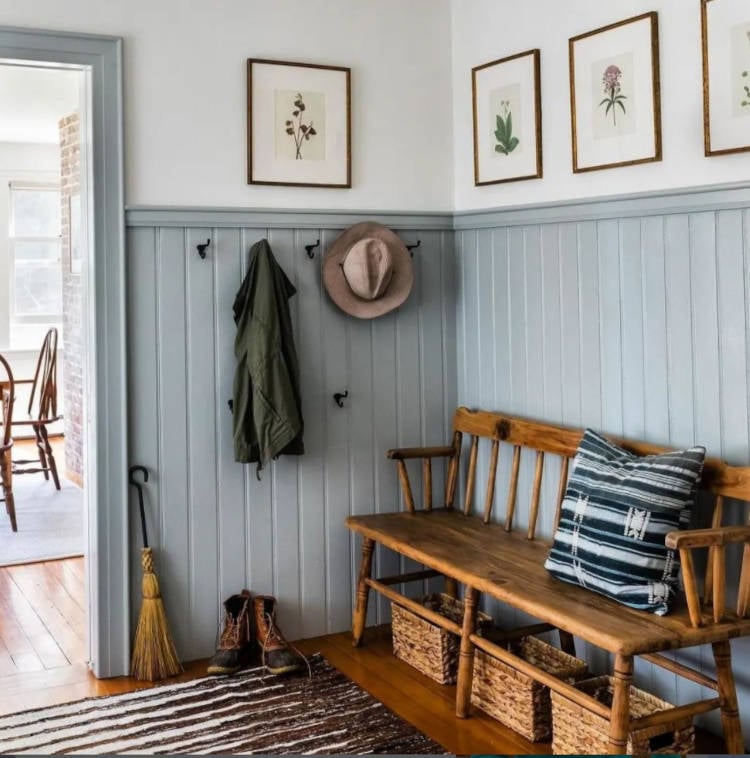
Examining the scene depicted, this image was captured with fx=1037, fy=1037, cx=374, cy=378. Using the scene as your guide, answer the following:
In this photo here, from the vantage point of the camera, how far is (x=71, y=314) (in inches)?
284

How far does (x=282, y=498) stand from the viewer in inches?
153

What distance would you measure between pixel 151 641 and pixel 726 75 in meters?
2.55

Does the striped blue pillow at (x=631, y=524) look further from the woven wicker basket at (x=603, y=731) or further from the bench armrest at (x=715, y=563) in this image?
the woven wicker basket at (x=603, y=731)

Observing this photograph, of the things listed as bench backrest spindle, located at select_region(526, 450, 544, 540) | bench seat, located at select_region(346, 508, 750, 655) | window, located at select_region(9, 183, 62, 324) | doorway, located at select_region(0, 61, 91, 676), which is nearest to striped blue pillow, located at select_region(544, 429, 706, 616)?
bench seat, located at select_region(346, 508, 750, 655)

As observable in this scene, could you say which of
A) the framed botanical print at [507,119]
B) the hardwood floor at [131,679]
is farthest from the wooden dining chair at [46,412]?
the framed botanical print at [507,119]

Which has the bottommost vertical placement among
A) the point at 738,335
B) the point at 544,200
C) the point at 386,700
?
the point at 386,700

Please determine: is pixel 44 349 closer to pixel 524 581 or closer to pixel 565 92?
pixel 565 92

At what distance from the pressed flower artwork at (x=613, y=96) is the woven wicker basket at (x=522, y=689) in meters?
1.67

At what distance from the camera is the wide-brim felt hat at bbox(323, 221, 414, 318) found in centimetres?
381

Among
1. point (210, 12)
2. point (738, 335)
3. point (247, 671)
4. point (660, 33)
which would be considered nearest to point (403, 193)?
point (210, 12)

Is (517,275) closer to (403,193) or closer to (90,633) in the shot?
(403,193)

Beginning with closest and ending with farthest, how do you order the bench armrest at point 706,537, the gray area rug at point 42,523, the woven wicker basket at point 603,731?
1. the bench armrest at point 706,537
2. the woven wicker basket at point 603,731
3. the gray area rug at point 42,523

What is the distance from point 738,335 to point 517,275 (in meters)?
1.04

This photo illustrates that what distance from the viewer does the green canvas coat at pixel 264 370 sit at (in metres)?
3.62
